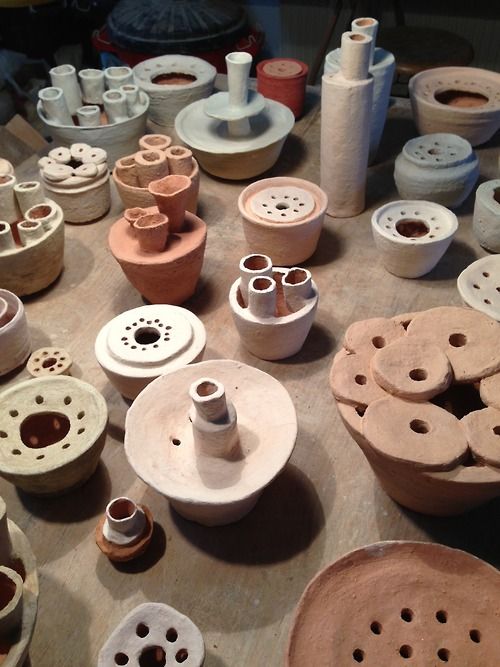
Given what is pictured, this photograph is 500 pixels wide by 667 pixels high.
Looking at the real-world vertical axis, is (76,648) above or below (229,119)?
below

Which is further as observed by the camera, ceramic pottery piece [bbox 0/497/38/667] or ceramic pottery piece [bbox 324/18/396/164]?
ceramic pottery piece [bbox 324/18/396/164]

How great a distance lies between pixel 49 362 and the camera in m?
2.08

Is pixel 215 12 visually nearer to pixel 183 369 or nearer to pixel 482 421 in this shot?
pixel 183 369

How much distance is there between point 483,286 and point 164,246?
1121mm

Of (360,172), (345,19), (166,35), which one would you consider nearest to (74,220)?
(360,172)

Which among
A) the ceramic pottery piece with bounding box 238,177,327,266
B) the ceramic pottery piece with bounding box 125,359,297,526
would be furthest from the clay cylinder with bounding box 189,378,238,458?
the ceramic pottery piece with bounding box 238,177,327,266

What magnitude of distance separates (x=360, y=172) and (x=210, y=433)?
1620 millimetres

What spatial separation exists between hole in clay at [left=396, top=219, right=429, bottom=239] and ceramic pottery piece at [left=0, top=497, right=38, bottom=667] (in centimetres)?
185

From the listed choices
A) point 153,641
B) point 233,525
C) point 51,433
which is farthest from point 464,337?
point 51,433

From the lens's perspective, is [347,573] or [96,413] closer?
[347,573]

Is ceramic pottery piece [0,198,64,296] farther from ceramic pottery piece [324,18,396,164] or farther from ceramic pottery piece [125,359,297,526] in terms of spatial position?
ceramic pottery piece [324,18,396,164]

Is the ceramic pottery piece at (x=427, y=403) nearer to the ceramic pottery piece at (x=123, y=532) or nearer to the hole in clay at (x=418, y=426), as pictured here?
the hole in clay at (x=418, y=426)

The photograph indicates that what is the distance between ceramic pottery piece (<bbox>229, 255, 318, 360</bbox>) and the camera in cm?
203

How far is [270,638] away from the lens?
1.54m
